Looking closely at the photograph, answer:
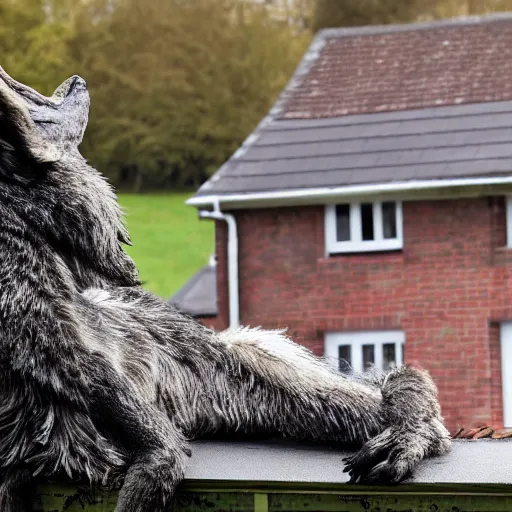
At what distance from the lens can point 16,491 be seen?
3.12m

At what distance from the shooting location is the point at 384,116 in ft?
52.9

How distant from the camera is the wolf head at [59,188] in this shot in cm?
320

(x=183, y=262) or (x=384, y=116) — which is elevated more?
(x=183, y=262)

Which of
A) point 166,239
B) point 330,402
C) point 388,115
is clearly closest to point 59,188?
point 330,402

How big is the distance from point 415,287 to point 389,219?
3.06 ft

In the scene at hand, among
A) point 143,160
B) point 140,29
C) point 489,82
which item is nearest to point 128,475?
point 489,82

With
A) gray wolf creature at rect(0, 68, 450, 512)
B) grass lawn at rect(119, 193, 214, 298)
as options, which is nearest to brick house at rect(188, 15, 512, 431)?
gray wolf creature at rect(0, 68, 450, 512)

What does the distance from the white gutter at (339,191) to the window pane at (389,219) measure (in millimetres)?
829

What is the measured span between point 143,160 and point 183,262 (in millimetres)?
7949

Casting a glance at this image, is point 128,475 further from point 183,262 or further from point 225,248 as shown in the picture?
point 183,262

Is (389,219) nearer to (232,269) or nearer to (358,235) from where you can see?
(358,235)

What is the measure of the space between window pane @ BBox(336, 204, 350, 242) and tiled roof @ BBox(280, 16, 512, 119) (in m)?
1.54

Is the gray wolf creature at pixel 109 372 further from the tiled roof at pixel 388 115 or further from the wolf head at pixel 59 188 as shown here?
the tiled roof at pixel 388 115

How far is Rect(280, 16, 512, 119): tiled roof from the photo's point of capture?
16312mm
